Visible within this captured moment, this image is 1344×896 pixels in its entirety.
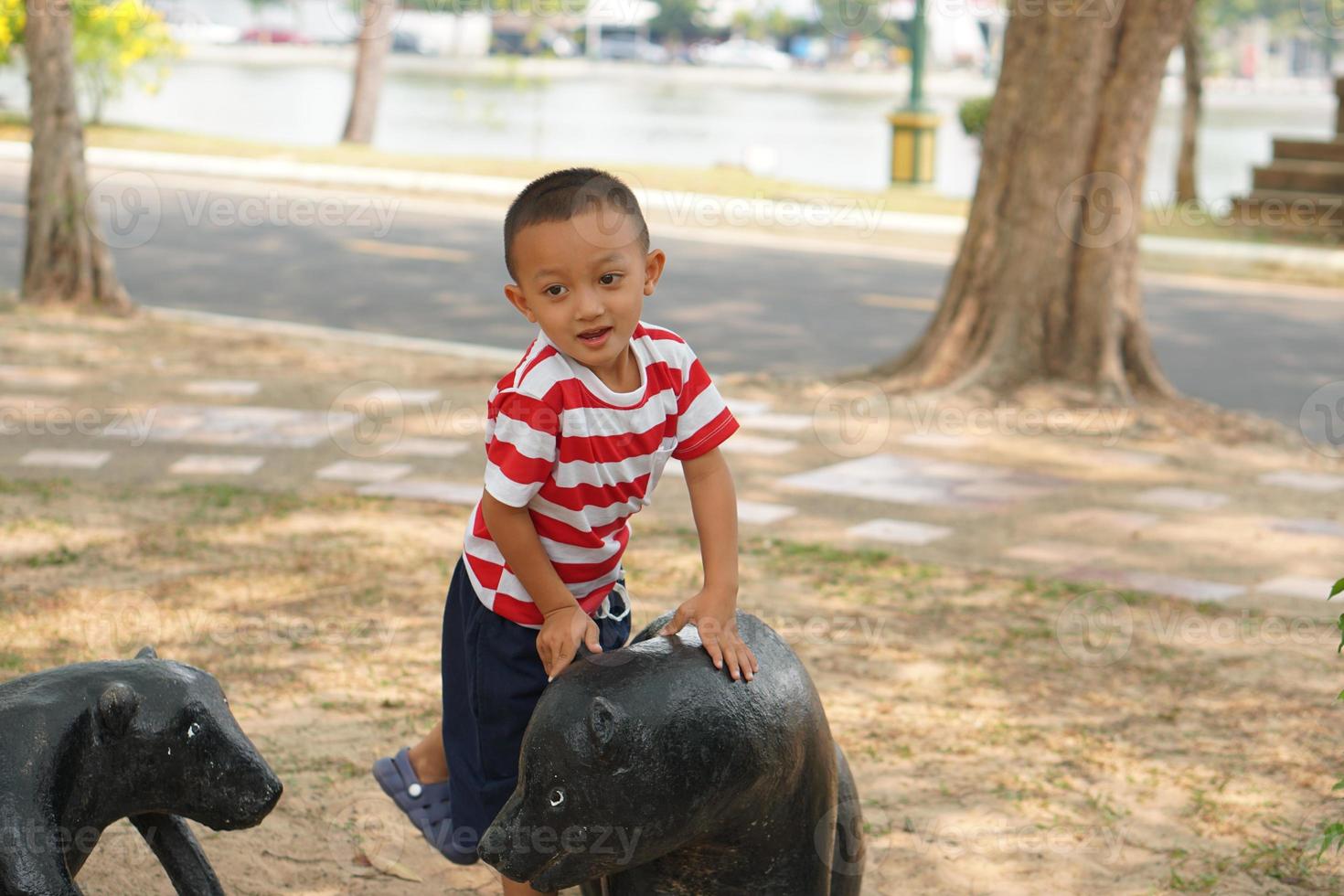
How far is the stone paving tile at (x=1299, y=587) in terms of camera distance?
5.89 meters

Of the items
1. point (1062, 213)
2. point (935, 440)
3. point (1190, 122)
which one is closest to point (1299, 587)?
point (935, 440)

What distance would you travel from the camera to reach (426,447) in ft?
25.7

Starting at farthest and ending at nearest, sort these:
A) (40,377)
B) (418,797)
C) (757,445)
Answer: (40,377) → (757,445) → (418,797)

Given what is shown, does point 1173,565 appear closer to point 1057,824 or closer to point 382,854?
point 1057,824

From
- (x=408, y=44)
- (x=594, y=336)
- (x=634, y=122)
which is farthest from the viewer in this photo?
(x=408, y=44)

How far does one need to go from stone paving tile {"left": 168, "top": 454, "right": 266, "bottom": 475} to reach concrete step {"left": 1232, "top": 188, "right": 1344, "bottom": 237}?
13.0 metres

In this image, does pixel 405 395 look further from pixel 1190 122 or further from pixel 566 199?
pixel 1190 122

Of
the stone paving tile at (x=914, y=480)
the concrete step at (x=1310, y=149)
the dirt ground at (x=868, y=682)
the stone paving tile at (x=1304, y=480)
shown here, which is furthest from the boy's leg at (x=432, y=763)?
the concrete step at (x=1310, y=149)

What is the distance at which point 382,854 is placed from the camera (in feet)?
12.6

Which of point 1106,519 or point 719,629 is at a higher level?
point 719,629

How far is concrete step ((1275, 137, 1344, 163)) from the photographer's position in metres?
17.8

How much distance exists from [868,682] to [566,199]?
264cm

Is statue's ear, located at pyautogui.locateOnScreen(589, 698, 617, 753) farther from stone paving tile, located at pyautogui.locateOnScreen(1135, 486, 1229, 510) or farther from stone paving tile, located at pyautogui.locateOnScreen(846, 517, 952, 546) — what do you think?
stone paving tile, located at pyautogui.locateOnScreen(1135, 486, 1229, 510)

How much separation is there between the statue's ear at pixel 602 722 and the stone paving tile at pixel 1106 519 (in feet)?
14.8
